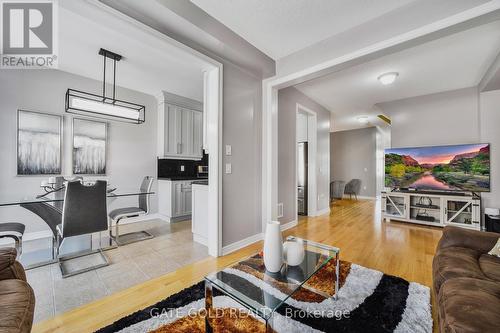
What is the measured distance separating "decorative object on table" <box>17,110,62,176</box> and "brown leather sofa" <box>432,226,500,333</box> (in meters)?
4.77

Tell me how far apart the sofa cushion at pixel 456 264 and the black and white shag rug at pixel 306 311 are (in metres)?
0.34

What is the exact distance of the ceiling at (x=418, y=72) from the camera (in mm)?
2561

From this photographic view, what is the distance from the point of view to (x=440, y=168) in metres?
3.88

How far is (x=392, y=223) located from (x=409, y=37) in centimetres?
351

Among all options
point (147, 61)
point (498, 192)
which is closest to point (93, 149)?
point (147, 61)

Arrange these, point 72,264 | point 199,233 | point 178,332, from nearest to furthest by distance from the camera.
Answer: point 178,332 < point 72,264 < point 199,233

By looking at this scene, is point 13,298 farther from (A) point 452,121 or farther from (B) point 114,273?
(A) point 452,121

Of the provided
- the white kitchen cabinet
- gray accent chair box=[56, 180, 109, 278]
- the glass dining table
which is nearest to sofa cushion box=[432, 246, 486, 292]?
gray accent chair box=[56, 180, 109, 278]

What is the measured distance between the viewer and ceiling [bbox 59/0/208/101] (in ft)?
5.92

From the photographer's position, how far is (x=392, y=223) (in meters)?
4.20

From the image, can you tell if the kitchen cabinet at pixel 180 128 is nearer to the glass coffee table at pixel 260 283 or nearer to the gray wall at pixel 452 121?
the glass coffee table at pixel 260 283

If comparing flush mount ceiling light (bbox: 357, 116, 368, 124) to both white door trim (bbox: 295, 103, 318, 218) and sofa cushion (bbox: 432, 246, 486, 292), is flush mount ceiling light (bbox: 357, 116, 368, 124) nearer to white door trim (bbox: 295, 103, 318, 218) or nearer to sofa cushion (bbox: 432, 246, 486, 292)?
white door trim (bbox: 295, 103, 318, 218)

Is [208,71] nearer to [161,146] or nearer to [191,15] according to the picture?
[191,15]

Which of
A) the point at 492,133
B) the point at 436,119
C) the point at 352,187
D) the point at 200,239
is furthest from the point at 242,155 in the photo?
the point at 352,187
